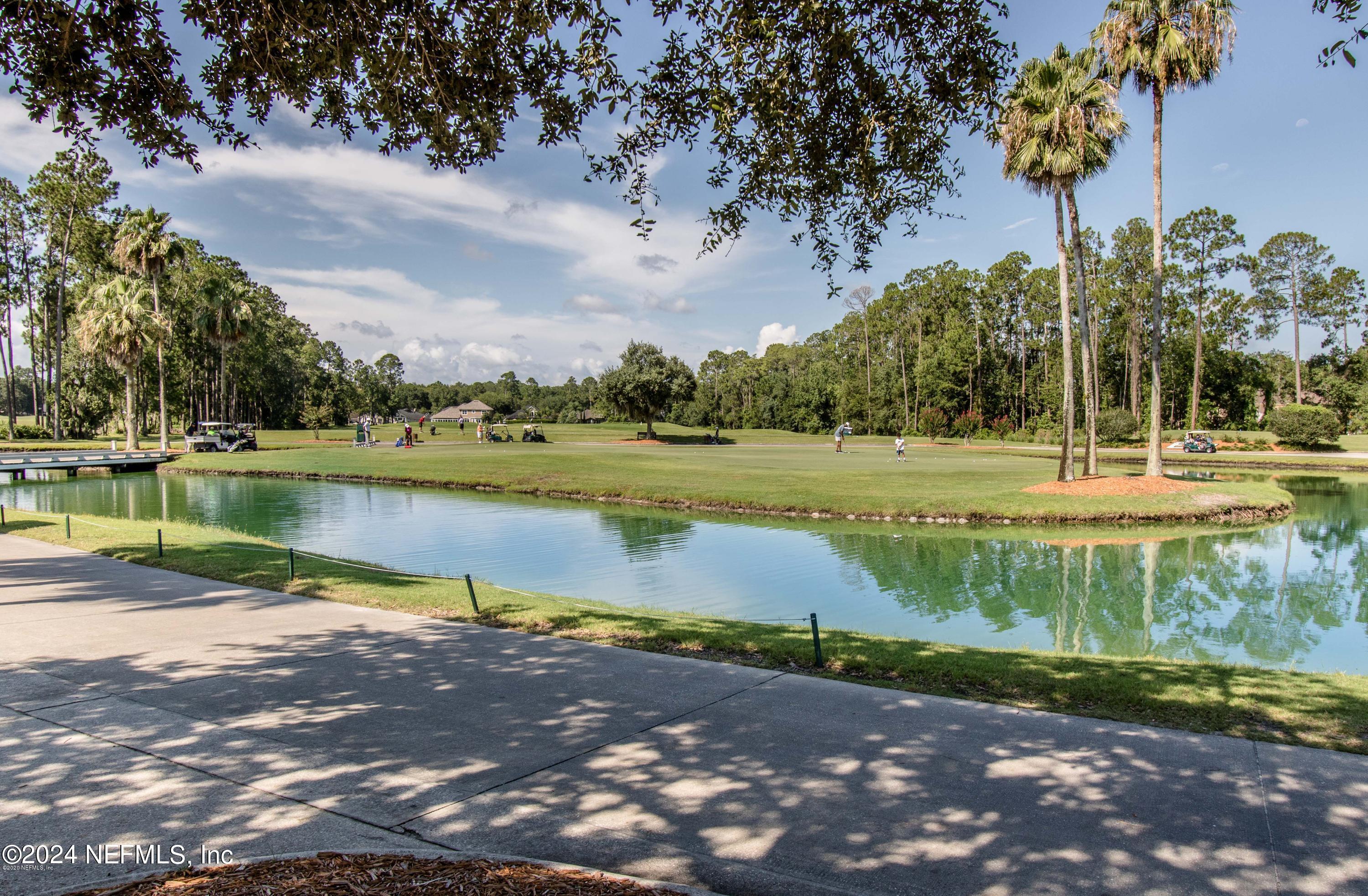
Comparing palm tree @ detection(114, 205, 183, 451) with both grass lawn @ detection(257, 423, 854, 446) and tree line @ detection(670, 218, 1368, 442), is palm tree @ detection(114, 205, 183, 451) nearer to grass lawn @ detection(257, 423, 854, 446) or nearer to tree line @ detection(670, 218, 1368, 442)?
grass lawn @ detection(257, 423, 854, 446)

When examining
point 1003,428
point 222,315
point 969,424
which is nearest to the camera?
point 222,315

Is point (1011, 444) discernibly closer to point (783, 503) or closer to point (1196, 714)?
point (783, 503)

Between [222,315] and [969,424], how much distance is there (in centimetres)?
6622

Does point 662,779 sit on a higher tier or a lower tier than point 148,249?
lower

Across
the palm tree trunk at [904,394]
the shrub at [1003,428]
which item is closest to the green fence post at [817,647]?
the shrub at [1003,428]

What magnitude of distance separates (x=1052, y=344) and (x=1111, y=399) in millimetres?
7629

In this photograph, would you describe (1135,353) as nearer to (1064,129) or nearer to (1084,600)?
(1064,129)

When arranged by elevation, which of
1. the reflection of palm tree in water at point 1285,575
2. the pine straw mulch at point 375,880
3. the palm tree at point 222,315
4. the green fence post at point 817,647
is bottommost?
the reflection of palm tree in water at point 1285,575

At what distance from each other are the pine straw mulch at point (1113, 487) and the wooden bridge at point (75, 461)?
4155cm

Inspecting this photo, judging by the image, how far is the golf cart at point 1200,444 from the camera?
1953 inches

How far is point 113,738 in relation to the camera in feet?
16.6

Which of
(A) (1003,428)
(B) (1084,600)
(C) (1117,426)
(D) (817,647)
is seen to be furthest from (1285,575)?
(A) (1003,428)

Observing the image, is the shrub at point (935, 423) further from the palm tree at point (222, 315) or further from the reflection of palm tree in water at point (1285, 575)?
the palm tree at point (222, 315)

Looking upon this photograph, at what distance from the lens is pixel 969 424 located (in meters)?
74.2
